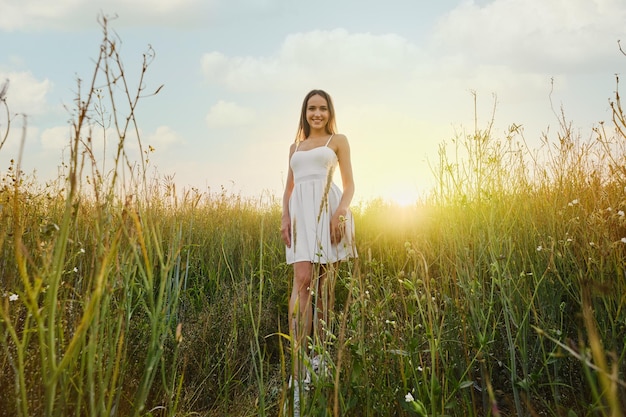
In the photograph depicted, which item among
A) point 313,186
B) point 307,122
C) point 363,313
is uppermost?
point 307,122

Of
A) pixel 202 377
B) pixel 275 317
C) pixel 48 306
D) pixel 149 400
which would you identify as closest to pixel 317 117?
pixel 275 317

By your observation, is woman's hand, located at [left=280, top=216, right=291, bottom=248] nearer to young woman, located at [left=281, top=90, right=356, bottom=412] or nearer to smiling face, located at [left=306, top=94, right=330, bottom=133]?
young woman, located at [left=281, top=90, right=356, bottom=412]

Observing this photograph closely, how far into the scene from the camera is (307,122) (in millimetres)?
4281

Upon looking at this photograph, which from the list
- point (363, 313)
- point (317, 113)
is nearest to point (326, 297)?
point (363, 313)

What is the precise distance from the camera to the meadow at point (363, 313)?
1075 millimetres

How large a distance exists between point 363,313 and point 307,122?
115 inches

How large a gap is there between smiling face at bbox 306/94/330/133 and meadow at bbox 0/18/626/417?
1.12 metres

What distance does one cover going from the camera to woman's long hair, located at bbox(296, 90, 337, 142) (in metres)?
4.18

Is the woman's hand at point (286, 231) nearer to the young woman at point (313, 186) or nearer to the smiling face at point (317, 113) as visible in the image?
the young woman at point (313, 186)

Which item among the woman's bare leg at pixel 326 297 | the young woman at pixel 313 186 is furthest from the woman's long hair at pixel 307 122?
the woman's bare leg at pixel 326 297

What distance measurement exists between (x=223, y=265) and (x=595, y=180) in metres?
3.08

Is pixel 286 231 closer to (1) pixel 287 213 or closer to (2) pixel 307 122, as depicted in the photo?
(1) pixel 287 213

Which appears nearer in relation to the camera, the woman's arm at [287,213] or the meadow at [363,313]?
the meadow at [363,313]

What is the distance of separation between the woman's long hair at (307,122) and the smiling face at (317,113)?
33mm
